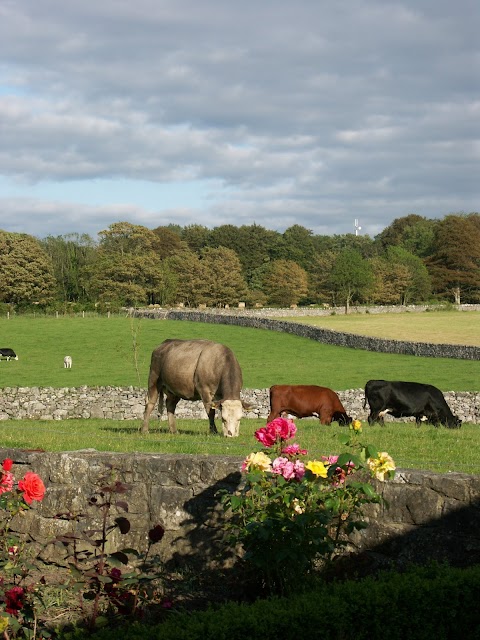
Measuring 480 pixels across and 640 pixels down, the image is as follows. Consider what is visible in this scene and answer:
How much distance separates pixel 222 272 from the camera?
119000 millimetres

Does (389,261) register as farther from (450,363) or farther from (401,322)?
(450,363)

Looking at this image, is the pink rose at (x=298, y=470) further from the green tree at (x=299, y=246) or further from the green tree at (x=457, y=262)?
the green tree at (x=299, y=246)

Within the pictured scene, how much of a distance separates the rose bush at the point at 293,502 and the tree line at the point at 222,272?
9515 centimetres

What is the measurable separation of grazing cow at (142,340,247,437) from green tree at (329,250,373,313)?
93.9m

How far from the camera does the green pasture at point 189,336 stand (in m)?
40.0

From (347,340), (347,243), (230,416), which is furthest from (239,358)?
(347,243)

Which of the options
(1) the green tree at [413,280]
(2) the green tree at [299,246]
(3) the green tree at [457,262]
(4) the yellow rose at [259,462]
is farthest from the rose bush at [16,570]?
(2) the green tree at [299,246]

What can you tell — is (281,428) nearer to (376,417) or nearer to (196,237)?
(376,417)

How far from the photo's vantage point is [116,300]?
344 ft

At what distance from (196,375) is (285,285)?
10664 centimetres

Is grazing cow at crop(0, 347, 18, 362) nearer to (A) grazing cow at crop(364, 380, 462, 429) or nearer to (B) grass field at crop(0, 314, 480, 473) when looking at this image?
(B) grass field at crop(0, 314, 480, 473)

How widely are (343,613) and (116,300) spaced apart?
10000 centimetres

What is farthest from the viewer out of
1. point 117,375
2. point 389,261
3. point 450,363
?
point 389,261

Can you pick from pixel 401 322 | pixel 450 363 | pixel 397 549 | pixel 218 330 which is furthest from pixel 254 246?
pixel 397 549
